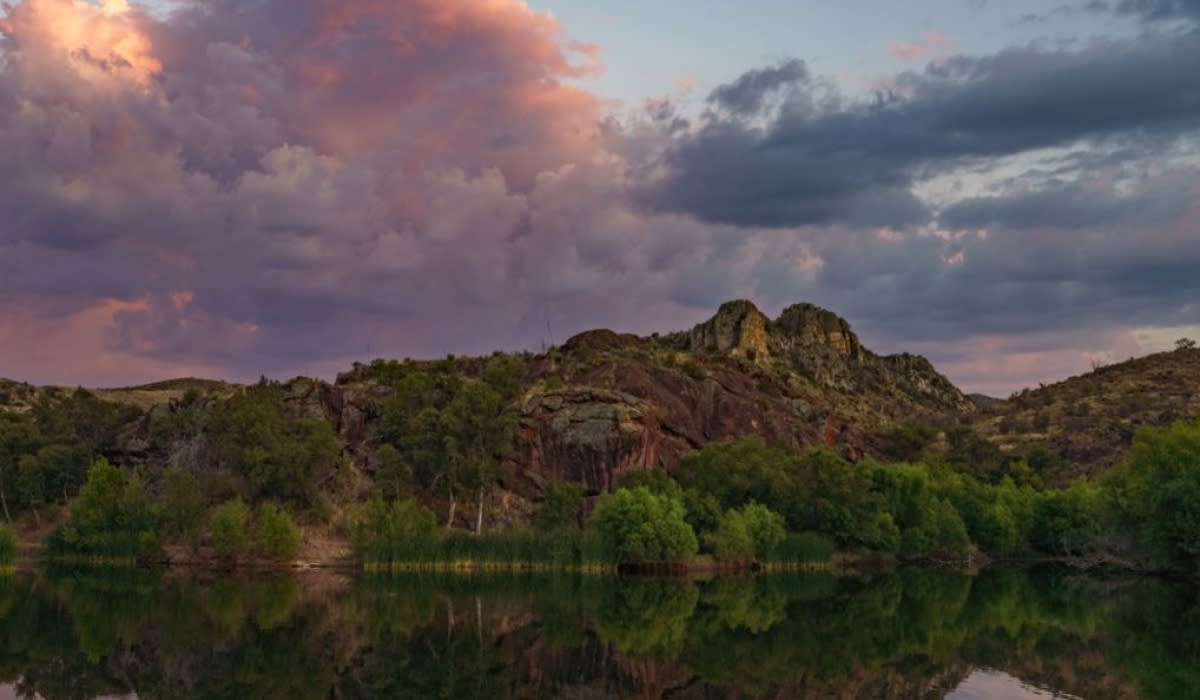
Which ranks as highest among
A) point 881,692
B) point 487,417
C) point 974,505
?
point 487,417

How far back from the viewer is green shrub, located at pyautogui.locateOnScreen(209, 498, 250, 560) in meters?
96.2

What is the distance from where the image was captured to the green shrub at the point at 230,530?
316 feet

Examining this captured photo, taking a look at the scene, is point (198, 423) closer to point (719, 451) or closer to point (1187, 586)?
point (719, 451)

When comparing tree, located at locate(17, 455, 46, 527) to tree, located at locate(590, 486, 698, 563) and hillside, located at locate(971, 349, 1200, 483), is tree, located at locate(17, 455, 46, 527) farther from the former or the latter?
hillside, located at locate(971, 349, 1200, 483)

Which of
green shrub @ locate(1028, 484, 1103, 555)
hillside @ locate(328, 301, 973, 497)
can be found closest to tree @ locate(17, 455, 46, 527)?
hillside @ locate(328, 301, 973, 497)

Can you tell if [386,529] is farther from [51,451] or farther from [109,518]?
[51,451]

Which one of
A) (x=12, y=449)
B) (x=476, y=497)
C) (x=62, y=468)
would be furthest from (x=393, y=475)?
(x=12, y=449)

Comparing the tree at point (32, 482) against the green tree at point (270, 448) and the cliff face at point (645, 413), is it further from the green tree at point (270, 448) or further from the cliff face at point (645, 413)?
the cliff face at point (645, 413)

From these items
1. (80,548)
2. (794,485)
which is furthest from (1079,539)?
(80,548)

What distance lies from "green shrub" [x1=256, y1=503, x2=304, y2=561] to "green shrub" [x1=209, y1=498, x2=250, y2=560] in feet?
5.34

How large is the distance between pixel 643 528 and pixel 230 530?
118ft

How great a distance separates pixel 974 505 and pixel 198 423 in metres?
88.7

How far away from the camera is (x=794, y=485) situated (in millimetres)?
113875

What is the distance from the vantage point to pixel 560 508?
10981 cm
